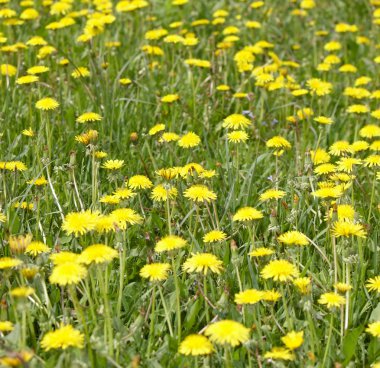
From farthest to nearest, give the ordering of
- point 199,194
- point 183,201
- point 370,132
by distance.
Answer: point 370,132 → point 183,201 → point 199,194

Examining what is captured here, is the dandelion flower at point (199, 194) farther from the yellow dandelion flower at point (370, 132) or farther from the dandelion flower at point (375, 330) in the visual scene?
the yellow dandelion flower at point (370, 132)

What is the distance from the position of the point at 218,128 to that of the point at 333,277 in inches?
51.6

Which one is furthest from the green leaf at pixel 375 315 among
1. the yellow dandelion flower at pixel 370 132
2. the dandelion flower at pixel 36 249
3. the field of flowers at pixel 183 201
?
the yellow dandelion flower at pixel 370 132

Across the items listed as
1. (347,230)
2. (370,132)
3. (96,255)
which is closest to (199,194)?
(347,230)

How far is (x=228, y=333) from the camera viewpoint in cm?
172

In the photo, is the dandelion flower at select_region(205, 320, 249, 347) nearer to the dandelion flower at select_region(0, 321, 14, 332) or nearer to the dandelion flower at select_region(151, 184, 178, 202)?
the dandelion flower at select_region(0, 321, 14, 332)

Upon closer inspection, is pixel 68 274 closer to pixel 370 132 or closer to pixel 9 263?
pixel 9 263

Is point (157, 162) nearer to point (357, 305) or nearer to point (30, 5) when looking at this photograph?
point (357, 305)

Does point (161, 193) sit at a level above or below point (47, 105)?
below

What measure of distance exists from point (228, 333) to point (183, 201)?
1106 millimetres

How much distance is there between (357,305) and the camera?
2.26 metres

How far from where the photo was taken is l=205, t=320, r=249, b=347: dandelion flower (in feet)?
5.61

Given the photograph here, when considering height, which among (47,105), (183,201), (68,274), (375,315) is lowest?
(375,315)

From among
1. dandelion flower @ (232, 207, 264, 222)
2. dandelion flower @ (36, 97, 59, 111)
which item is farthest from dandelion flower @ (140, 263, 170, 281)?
dandelion flower @ (36, 97, 59, 111)
